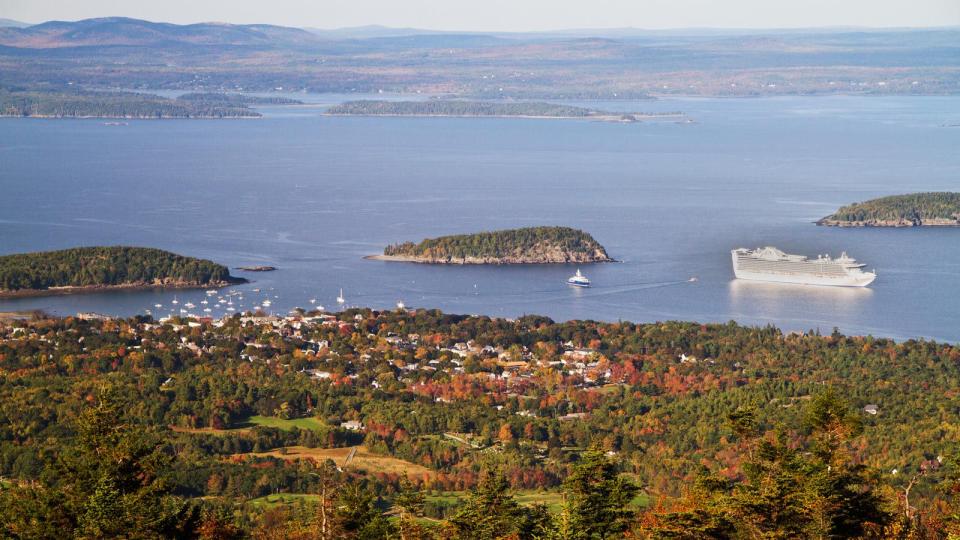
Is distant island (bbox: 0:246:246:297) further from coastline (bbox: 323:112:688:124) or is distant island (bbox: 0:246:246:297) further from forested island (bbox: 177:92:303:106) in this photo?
forested island (bbox: 177:92:303:106)

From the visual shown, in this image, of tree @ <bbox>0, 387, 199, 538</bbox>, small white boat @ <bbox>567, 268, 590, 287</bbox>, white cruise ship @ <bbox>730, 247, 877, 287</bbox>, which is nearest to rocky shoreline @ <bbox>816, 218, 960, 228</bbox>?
white cruise ship @ <bbox>730, 247, 877, 287</bbox>

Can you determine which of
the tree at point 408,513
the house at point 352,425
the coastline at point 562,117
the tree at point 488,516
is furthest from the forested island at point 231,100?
the tree at point 408,513

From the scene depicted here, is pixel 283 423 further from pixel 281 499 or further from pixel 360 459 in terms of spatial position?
pixel 281 499

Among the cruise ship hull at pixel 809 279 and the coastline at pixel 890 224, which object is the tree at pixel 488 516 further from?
the coastline at pixel 890 224

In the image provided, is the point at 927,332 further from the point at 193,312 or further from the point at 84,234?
the point at 84,234

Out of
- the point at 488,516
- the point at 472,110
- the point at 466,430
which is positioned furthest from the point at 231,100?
the point at 488,516

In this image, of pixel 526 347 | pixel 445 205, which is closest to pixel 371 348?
pixel 526 347

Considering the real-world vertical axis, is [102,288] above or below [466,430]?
below
